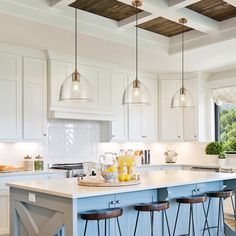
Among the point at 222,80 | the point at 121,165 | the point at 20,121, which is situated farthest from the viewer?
the point at 222,80

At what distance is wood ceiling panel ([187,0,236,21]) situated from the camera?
15.4 ft

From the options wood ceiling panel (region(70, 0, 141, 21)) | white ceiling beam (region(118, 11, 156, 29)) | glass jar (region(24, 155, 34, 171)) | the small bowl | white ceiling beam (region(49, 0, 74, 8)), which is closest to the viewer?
the small bowl

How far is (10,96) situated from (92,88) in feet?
3.92

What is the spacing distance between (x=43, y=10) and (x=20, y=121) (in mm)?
1812

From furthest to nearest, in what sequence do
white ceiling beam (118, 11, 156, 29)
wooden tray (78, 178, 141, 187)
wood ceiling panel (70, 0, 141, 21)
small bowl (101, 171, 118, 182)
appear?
white ceiling beam (118, 11, 156, 29)
wood ceiling panel (70, 0, 141, 21)
small bowl (101, 171, 118, 182)
wooden tray (78, 178, 141, 187)

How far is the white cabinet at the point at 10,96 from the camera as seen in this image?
539 cm

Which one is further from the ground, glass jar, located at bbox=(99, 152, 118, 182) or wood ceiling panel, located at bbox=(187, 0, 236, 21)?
wood ceiling panel, located at bbox=(187, 0, 236, 21)

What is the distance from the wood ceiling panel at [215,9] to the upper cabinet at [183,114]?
7.51 ft

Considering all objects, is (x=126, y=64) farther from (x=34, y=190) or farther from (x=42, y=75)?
(x=34, y=190)

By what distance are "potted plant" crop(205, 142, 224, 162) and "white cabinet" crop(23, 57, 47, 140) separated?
10.3 feet

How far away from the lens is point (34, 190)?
347 cm

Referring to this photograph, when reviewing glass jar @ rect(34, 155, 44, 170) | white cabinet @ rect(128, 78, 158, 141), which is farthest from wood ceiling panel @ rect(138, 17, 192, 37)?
glass jar @ rect(34, 155, 44, 170)

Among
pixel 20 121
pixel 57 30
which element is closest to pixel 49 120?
pixel 20 121

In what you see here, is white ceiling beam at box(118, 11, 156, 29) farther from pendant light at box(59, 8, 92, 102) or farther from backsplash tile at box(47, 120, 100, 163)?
backsplash tile at box(47, 120, 100, 163)
